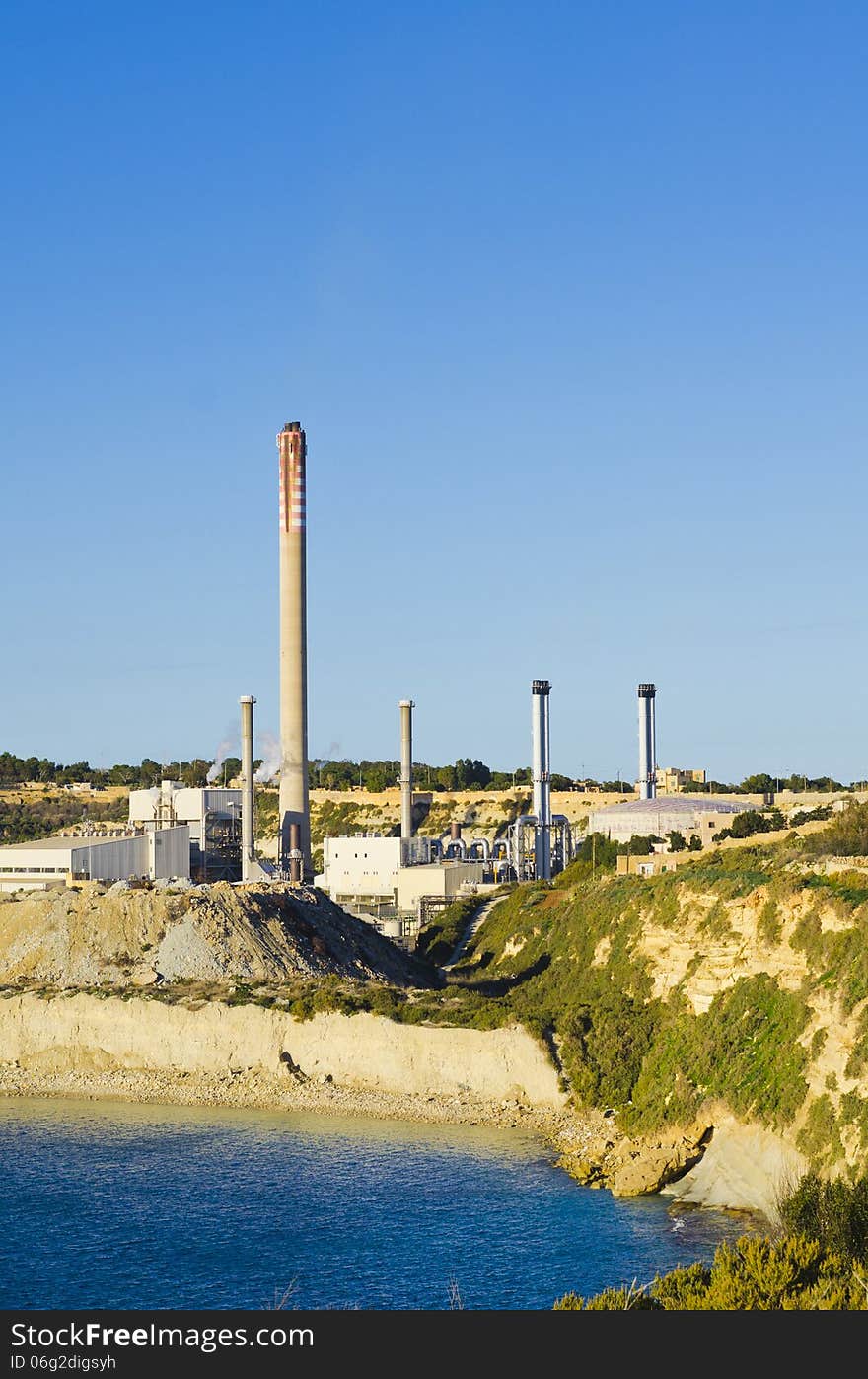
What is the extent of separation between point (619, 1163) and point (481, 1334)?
25.8 metres

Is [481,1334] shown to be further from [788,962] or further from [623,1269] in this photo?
[788,962]

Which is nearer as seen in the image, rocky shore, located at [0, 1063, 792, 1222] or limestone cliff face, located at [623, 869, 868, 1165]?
limestone cliff face, located at [623, 869, 868, 1165]

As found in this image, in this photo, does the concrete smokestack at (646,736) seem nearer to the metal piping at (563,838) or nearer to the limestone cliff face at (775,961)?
→ the metal piping at (563,838)

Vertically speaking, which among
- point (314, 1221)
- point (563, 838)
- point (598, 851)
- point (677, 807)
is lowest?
point (314, 1221)

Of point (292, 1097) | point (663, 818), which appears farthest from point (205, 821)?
point (292, 1097)

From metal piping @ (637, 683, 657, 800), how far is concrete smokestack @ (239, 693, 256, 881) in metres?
30.8

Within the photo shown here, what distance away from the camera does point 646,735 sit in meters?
118

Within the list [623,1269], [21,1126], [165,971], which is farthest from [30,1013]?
[623,1269]

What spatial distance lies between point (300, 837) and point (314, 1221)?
52.2m

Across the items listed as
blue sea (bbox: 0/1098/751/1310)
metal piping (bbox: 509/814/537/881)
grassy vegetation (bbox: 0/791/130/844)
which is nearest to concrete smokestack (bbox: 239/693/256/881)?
metal piping (bbox: 509/814/537/881)

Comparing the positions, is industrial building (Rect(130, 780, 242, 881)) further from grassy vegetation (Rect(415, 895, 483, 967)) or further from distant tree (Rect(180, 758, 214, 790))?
distant tree (Rect(180, 758, 214, 790))

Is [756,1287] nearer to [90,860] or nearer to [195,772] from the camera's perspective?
[90,860]

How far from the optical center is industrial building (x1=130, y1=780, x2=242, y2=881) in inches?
4018

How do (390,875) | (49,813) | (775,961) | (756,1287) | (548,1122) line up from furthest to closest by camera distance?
(49,813), (390,875), (548,1122), (775,961), (756,1287)
